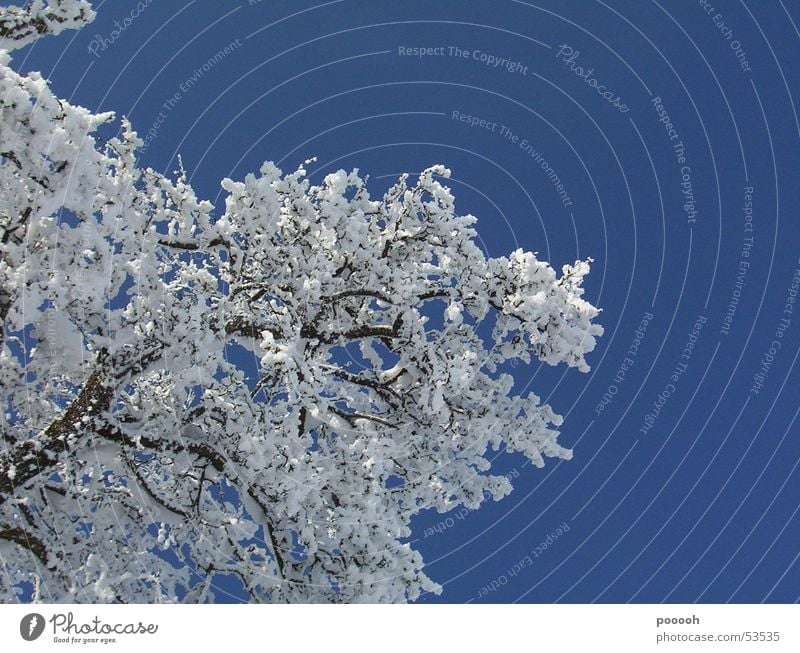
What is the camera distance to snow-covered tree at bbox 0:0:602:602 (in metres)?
11.6

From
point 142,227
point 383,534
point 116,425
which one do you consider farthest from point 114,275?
point 383,534

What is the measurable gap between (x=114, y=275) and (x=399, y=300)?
5222mm

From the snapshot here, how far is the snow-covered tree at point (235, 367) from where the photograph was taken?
11586 mm

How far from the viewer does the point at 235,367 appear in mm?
13023
